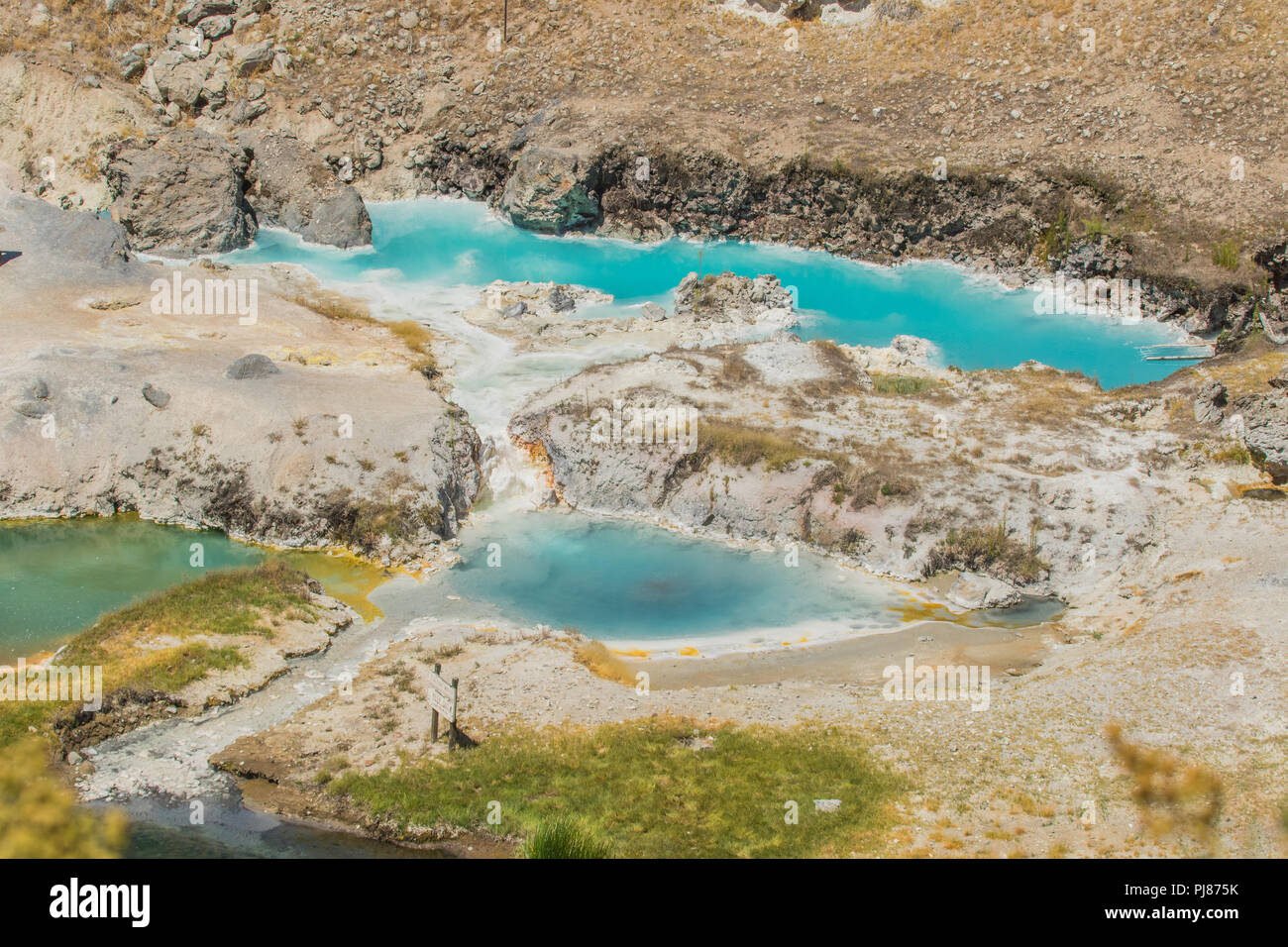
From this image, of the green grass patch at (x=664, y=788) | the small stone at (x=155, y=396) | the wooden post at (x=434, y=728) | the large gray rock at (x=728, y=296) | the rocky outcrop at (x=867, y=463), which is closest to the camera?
the green grass patch at (x=664, y=788)

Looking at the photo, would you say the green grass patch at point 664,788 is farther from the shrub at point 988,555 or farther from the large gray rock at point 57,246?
the large gray rock at point 57,246

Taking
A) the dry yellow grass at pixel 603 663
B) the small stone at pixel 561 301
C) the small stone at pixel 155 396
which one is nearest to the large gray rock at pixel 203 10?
the small stone at pixel 561 301

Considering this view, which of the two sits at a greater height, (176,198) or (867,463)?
(176,198)

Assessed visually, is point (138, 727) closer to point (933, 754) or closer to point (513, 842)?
point (513, 842)

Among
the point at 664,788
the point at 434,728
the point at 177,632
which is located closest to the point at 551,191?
the point at 177,632

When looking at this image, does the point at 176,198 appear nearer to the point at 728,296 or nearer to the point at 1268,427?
the point at 728,296

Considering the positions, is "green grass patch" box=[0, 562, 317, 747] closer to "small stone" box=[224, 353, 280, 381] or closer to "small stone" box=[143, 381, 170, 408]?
"small stone" box=[143, 381, 170, 408]
